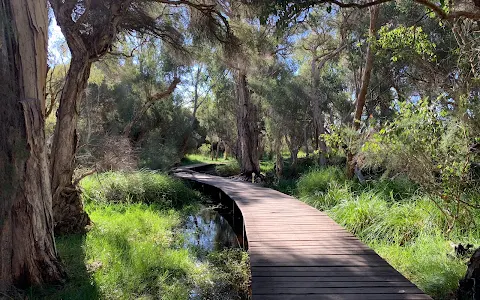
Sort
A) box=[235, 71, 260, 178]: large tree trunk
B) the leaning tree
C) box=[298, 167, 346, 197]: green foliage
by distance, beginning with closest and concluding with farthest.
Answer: the leaning tree
box=[298, 167, 346, 197]: green foliage
box=[235, 71, 260, 178]: large tree trunk

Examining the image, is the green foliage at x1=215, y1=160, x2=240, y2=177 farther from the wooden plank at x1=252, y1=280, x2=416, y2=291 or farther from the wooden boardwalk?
the wooden plank at x1=252, y1=280, x2=416, y2=291

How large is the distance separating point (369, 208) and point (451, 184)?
2.06 m

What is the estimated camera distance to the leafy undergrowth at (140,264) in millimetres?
3950

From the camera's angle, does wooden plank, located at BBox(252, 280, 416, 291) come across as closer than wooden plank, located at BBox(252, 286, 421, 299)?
No

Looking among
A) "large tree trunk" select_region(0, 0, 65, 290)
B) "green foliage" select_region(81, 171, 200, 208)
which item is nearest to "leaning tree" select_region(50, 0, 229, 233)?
"large tree trunk" select_region(0, 0, 65, 290)

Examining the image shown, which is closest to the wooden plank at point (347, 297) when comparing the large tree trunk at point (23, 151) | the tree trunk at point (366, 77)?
the large tree trunk at point (23, 151)

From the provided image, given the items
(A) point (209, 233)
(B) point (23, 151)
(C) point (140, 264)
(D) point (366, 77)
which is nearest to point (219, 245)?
(A) point (209, 233)

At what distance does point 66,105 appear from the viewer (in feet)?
17.4

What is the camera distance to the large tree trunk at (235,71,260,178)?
1548 cm

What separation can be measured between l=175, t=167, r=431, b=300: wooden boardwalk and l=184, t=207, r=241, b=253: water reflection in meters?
1.02

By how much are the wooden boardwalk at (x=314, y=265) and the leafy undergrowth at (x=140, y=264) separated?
65 centimetres

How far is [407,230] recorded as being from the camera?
5469 mm

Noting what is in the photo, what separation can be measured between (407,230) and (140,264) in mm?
3908

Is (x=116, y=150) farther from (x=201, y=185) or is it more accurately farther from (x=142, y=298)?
(x=201, y=185)
